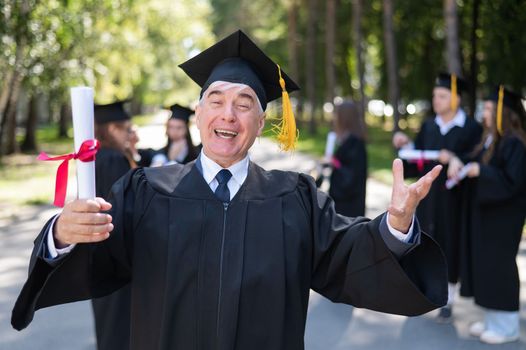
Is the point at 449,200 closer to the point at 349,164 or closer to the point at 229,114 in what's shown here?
the point at 349,164

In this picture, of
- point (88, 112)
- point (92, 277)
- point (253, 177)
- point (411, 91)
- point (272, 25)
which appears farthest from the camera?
point (272, 25)

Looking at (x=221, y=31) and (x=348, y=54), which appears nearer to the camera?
(x=348, y=54)

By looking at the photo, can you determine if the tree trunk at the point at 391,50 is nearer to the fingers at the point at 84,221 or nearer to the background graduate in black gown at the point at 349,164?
the background graduate in black gown at the point at 349,164

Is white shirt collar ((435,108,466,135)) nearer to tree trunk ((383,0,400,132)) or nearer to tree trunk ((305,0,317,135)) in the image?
tree trunk ((383,0,400,132))

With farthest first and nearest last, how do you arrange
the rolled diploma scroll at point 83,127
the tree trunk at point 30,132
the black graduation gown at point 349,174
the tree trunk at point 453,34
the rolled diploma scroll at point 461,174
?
the tree trunk at point 30,132, the tree trunk at point 453,34, the black graduation gown at point 349,174, the rolled diploma scroll at point 461,174, the rolled diploma scroll at point 83,127

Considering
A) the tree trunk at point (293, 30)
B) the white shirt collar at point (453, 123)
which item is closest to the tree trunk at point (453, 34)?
the white shirt collar at point (453, 123)

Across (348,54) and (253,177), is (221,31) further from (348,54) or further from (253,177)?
(253,177)

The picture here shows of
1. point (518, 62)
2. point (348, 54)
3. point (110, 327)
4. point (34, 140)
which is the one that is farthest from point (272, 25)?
point (110, 327)

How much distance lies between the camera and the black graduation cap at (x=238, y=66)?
2820mm

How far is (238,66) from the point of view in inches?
112

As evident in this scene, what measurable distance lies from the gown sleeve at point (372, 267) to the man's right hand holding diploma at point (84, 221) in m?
0.87

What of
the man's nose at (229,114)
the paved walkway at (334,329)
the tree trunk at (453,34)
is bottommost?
the paved walkway at (334,329)

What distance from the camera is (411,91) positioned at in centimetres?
3219

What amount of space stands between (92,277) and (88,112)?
2.28 feet
